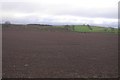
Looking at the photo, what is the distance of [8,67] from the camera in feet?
36.4

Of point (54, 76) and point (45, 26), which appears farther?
point (45, 26)

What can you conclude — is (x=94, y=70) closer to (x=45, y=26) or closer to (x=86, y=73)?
(x=86, y=73)

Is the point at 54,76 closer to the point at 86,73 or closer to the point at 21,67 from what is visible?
the point at 86,73

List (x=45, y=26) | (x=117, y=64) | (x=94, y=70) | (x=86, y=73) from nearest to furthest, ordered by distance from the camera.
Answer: (x=86, y=73), (x=94, y=70), (x=117, y=64), (x=45, y=26)

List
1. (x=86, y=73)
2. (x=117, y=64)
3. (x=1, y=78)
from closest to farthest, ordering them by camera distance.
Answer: (x=1, y=78) < (x=86, y=73) < (x=117, y=64)

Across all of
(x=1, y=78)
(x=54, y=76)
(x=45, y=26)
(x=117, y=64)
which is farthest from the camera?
(x=45, y=26)

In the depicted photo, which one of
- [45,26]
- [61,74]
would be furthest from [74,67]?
[45,26]

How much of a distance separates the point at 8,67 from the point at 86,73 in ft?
10.9

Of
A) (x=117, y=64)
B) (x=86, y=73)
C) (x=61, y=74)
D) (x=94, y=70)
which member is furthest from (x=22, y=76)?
(x=117, y=64)

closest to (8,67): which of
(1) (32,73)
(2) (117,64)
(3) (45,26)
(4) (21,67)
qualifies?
(4) (21,67)

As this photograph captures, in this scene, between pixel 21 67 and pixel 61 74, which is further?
pixel 21 67

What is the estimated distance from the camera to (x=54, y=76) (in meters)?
9.37

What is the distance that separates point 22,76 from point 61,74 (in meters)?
1.48

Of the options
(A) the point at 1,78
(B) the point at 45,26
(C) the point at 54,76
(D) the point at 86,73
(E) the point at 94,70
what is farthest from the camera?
(B) the point at 45,26
